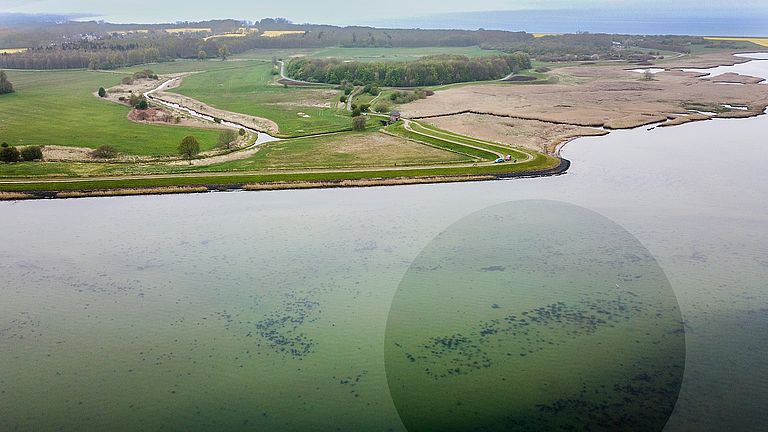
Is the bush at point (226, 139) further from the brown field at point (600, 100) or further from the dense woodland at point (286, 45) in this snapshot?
the dense woodland at point (286, 45)

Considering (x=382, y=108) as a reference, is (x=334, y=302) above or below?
below

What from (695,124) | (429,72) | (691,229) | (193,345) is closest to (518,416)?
(193,345)

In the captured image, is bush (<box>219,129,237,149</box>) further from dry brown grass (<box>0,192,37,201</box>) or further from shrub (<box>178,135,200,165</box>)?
dry brown grass (<box>0,192,37,201</box>)

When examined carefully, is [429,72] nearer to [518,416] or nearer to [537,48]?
[537,48]

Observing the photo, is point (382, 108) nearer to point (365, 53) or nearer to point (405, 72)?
point (405, 72)

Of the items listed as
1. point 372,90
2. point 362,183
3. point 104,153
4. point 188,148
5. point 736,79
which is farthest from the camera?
point 736,79
